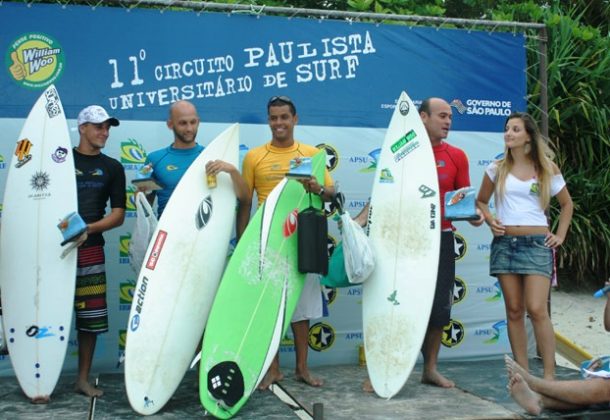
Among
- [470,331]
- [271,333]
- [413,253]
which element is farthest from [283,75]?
[470,331]

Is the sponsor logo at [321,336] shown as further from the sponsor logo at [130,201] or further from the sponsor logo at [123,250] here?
the sponsor logo at [130,201]

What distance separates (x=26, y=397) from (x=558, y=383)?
2.93m

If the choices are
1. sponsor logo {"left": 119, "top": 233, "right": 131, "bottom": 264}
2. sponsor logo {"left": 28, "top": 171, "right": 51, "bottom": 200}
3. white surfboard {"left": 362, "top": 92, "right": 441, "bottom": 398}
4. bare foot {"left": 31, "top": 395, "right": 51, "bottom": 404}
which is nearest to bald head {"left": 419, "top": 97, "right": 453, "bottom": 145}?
white surfboard {"left": 362, "top": 92, "right": 441, "bottom": 398}

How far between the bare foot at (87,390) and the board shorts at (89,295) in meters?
0.31

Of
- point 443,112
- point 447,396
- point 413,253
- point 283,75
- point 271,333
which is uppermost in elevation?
point 283,75

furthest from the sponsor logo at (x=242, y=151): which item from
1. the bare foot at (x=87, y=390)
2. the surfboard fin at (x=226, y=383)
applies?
the bare foot at (x=87, y=390)

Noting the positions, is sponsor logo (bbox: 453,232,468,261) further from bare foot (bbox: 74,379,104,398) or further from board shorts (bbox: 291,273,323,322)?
bare foot (bbox: 74,379,104,398)

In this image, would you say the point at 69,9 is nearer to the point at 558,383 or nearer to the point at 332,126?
the point at 332,126

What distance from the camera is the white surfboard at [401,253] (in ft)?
15.6

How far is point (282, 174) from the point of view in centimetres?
490

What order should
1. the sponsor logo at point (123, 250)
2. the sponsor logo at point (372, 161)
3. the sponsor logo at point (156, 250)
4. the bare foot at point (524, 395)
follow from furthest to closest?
the sponsor logo at point (372, 161)
the sponsor logo at point (123, 250)
the sponsor logo at point (156, 250)
the bare foot at point (524, 395)

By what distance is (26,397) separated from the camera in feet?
15.0

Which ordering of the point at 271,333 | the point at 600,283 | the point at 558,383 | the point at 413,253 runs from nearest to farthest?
1. the point at 558,383
2. the point at 271,333
3. the point at 413,253
4. the point at 600,283

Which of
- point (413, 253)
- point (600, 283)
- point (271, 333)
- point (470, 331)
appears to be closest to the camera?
point (271, 333)
